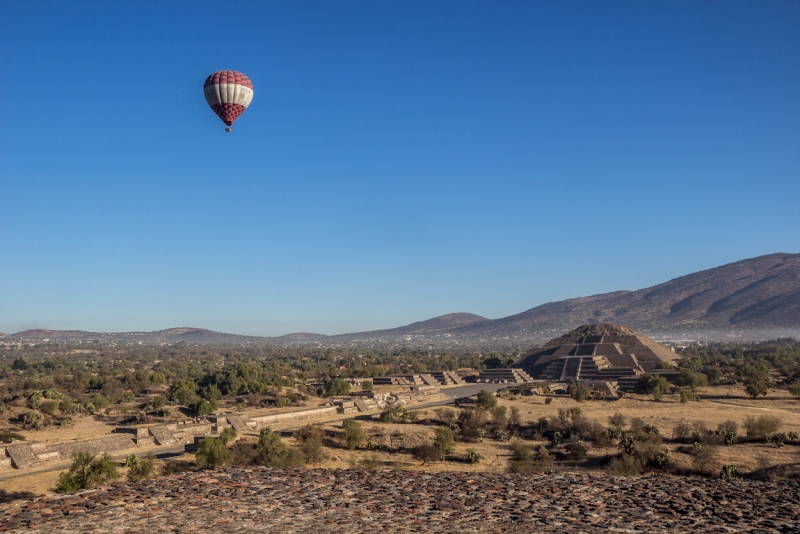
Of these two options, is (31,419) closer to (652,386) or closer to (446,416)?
(446,416)

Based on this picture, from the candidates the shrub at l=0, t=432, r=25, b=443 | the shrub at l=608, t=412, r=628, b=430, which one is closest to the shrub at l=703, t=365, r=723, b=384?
the shrub at l=608, t=412, r=628, b=430

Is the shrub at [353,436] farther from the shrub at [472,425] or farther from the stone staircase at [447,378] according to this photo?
the stone staircase at [447,378]

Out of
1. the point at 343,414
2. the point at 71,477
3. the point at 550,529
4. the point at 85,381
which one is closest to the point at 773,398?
the point at 343,414

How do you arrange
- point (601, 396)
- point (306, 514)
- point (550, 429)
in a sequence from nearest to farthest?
point (306, 514) → point (550, 429) → point (601, 396)

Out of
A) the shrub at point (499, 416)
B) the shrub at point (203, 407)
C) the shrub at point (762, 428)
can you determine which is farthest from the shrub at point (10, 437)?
the shrub at point (762, 428)

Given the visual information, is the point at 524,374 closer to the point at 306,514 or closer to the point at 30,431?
the point at 30,431

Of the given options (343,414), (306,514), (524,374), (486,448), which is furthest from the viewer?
(524,374)

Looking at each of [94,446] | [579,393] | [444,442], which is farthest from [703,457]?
[94,446]
